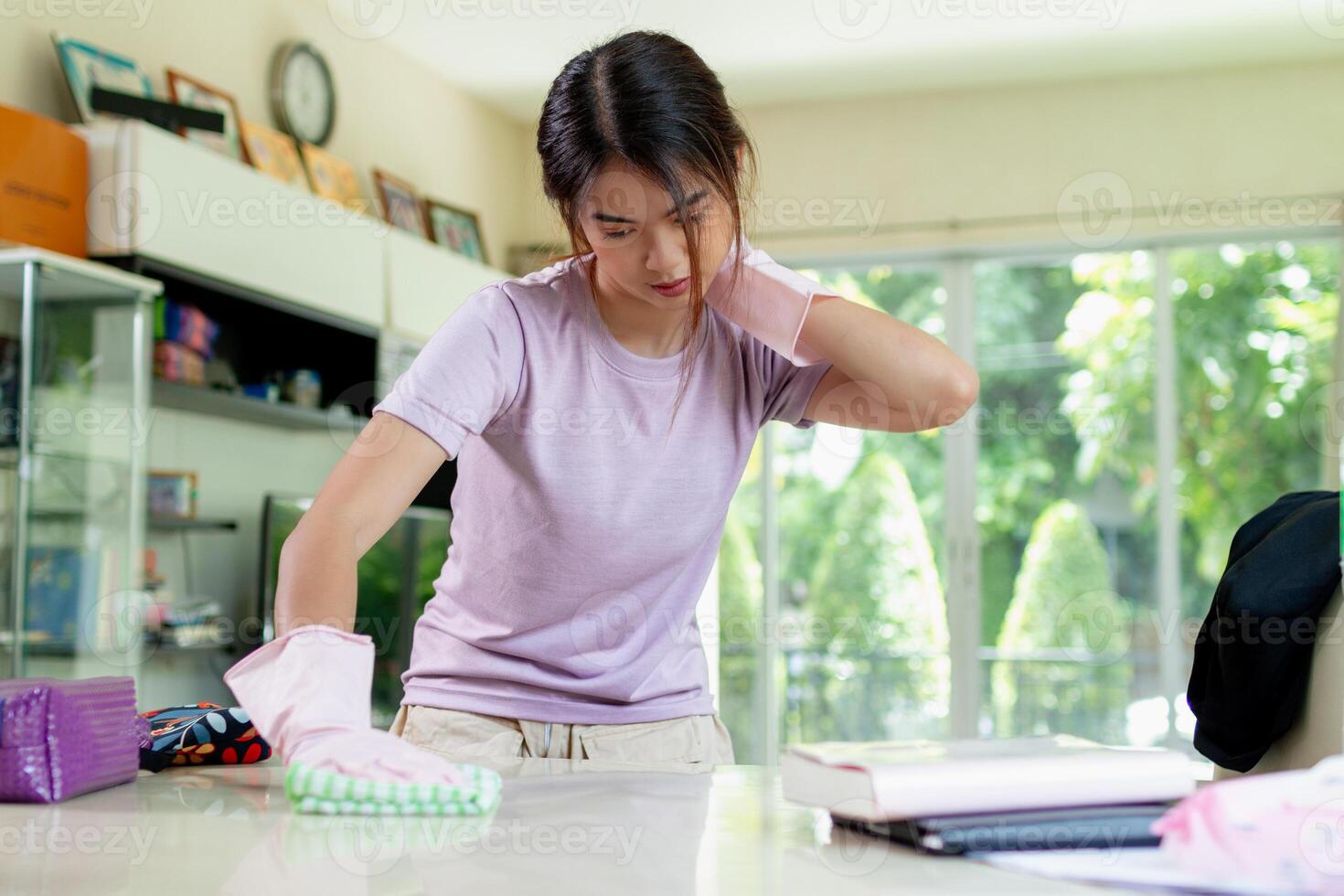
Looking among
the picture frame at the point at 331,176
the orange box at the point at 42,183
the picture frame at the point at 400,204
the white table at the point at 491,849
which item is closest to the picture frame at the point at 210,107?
the picture frame at the point at 331,176

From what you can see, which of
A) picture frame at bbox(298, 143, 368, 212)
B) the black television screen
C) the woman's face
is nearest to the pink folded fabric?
the woman's face

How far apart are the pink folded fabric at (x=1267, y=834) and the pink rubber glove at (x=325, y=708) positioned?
45cm

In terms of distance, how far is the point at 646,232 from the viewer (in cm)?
122

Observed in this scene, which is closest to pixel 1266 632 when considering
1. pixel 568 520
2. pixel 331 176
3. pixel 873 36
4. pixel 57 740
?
pixel 568 520

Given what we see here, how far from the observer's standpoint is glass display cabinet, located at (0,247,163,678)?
2.71 m

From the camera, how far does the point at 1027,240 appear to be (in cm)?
476

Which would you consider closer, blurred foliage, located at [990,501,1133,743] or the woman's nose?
the woman's nose

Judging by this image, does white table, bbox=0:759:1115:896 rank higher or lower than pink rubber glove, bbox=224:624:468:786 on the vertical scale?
lower

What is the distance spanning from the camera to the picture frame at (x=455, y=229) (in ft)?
15.3

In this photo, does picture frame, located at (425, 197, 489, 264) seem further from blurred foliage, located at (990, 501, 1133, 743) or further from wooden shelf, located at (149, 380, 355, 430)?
blurred foliage, located at (990, 501, 1133, 743)

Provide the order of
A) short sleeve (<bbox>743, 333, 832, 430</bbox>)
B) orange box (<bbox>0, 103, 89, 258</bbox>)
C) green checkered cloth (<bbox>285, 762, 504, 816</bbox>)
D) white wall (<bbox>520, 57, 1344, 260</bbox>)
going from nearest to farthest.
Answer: green checkered cloth (<bbox>285, 762, 504, 816</bbox>), short sleeve (<bbox>743, 333, 832, 430</bbox>), orange box (<bbox>0, 103, 89, 258</bbox>), white wall (<bbox>520, 57, 1344, 260</bbox>)

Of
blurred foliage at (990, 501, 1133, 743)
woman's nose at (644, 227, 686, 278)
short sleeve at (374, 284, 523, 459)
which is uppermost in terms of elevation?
woman's nose at (644, 227, 686, 278)

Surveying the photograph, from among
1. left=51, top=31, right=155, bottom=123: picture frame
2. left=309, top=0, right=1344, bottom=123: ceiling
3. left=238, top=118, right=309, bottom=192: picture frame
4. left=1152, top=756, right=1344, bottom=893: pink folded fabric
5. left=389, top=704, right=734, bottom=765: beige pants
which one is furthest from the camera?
left=309, top=0, right=1344, bottom=123: ceiling

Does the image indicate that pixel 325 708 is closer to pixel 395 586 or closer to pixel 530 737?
pixel 530 737
